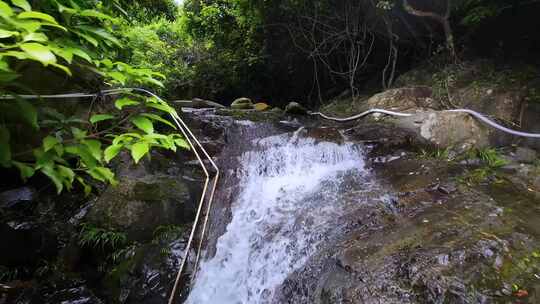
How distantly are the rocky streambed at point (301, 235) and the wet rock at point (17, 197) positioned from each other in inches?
0.5

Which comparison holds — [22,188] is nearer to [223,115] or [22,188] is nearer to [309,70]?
[223,115]

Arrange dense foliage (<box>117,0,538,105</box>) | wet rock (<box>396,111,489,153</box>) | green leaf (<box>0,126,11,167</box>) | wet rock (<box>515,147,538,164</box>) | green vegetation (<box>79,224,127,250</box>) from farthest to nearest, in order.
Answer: dense foliage (<box>117,0,538,105</box>)
wet rock (<box>396,111,489,153</box>)
wet rock (<box>515,147,538,164</box>)
green vegetation (<box>79,224,127,250</box>)
green leaf (<box>0,126,11,167</box>)

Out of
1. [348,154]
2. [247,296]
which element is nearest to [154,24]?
[348,154]

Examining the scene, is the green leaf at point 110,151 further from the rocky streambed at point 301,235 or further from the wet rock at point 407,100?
the wet rock at point 407,100

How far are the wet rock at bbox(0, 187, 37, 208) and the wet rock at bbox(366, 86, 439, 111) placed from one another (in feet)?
22.7

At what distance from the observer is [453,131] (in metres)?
5.21

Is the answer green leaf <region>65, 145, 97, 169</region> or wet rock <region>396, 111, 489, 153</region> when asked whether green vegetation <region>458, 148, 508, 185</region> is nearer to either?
wet rock <region>396, 111, 489, 153</region>

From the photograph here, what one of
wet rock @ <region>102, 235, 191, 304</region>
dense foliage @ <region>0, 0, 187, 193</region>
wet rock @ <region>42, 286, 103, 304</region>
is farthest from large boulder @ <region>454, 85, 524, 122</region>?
wet rock @ <region>42, 286, 103, 304</region>

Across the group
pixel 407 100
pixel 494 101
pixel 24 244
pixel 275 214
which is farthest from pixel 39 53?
pixel 407 100

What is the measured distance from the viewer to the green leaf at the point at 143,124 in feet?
4.45

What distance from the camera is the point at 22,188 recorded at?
135 inches

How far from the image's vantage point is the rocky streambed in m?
2.64

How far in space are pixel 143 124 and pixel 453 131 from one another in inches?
213

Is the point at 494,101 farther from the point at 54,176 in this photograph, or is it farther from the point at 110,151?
the point at 54,176
